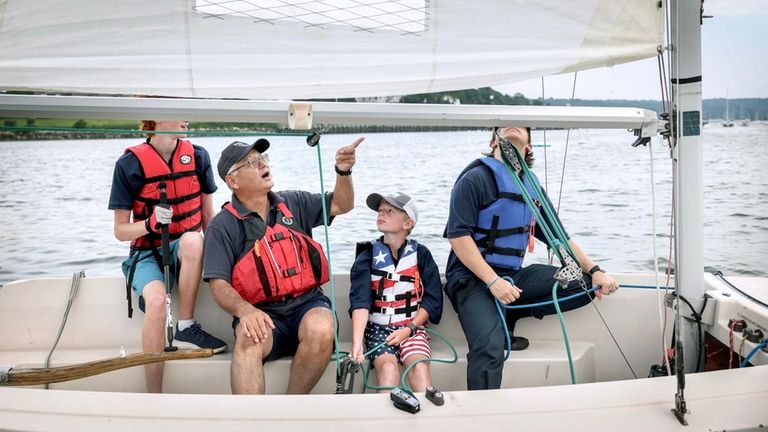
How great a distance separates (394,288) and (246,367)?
660 millimetres

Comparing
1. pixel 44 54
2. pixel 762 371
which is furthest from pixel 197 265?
pixel 762 371

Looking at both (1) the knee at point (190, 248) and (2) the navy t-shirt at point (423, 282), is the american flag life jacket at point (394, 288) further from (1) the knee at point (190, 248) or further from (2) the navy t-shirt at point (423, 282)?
(1) the knee at point (190, 248)

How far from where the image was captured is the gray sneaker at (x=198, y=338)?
2643 millimetres

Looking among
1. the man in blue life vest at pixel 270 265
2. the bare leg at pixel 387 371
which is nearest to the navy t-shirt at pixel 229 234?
the man in blue life vest at pixel 270 265

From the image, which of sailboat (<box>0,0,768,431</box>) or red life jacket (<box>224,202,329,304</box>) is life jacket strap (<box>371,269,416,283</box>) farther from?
sailboat (<box>0,0,768,431</box>)

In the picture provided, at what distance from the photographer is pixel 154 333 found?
8.35 ft

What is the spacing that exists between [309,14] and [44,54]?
2.63 ft

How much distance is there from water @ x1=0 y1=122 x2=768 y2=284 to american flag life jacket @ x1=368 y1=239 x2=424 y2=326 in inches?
38.1

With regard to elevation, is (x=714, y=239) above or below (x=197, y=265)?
below

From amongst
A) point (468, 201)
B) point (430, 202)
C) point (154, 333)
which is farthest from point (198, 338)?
point (430, 202)

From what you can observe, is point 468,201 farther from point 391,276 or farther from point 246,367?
point 246,367

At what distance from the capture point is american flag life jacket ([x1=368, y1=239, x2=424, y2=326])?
264cm

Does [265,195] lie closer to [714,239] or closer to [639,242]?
[639,242]

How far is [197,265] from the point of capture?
2637 mm
